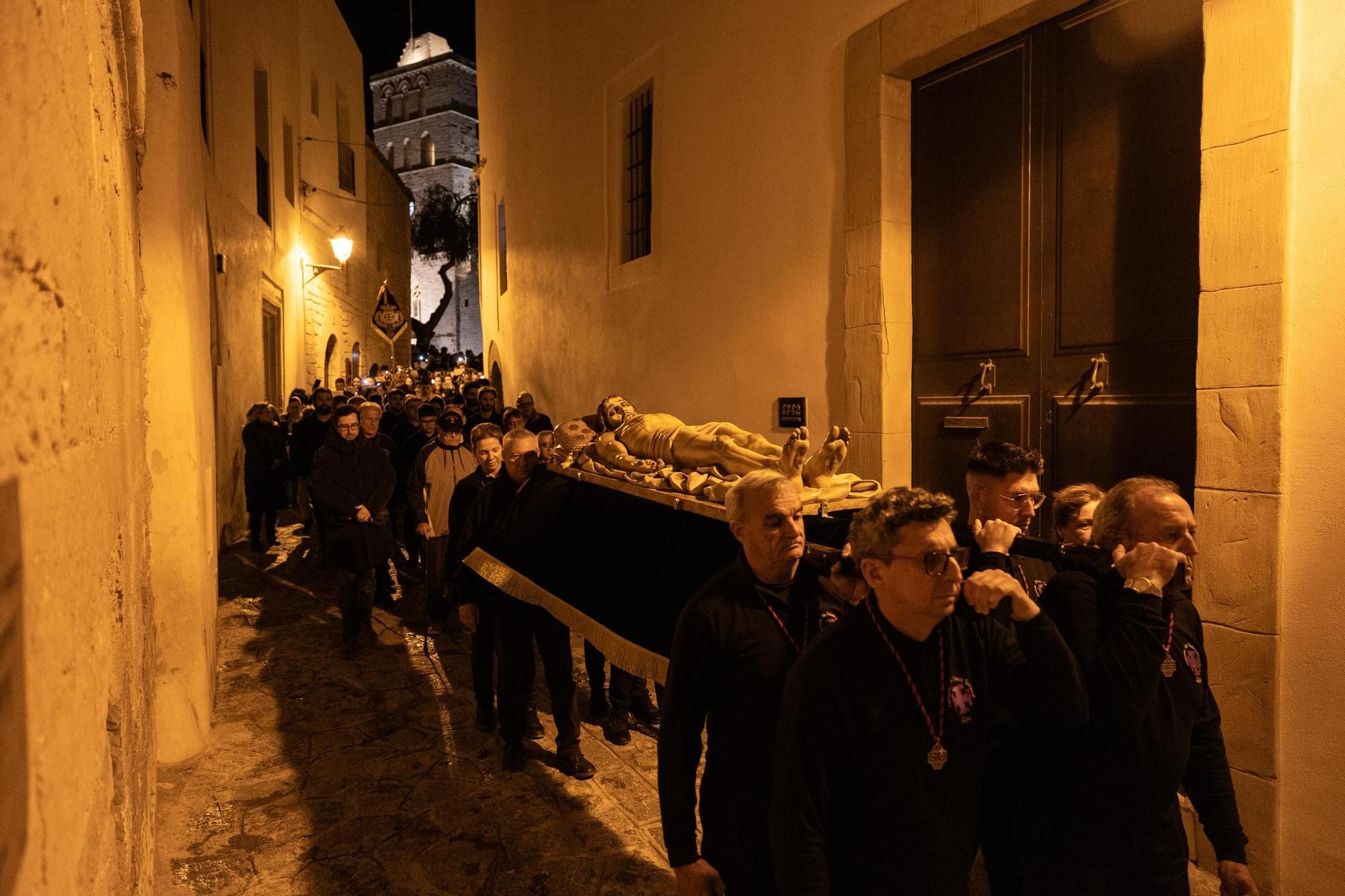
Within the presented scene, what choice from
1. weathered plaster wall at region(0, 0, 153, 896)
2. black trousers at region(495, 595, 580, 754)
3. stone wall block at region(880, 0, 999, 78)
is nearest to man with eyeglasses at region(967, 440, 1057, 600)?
weathered plaster wall at region(0, 0, 153, 896)

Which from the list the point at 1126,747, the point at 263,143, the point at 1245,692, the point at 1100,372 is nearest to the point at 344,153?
the point at 263,143

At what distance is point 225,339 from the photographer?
34.8 ft

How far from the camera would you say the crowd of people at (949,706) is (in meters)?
2.05

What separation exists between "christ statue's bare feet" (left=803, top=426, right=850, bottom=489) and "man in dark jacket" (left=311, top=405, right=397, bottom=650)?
13.6 feet

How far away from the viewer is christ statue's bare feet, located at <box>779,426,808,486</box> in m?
3.43

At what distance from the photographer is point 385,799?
4.36 metres

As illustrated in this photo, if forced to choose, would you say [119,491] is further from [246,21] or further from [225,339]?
[246,21]

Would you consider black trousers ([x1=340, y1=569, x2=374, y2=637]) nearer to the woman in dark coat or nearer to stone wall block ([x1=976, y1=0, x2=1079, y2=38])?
the woman in dark coat

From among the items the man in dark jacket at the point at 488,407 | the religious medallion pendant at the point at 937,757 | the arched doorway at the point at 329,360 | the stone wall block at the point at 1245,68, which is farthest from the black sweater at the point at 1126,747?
the arched doorway at the point at 329,360

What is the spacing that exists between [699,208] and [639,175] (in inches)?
79.5

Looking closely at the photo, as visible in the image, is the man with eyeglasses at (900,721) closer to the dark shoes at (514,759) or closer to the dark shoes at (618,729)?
the dark shoes at (514,759)

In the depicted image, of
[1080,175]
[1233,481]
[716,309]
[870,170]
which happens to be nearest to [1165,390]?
[1233,481]

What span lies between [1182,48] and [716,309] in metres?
3.89

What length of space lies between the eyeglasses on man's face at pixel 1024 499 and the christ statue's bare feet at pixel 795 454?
84cm
